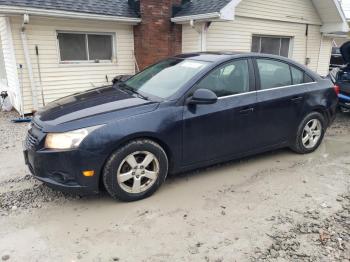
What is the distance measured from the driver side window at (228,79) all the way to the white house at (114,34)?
3985mm

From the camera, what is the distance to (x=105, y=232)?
297cm

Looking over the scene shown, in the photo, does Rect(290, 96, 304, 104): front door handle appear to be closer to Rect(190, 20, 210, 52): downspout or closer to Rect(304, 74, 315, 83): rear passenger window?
Rect(304, 74, 315, 83): rear passenger window

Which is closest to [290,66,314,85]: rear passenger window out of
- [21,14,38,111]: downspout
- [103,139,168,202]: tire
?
[103,139,168,202]: tire

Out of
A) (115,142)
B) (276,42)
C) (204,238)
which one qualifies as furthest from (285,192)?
(276,42)

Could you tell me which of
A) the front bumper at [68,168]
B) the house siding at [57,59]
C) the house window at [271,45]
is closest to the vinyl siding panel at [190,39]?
the house siding at [57,59]

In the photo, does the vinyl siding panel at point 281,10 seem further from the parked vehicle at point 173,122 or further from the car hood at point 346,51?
the parked vehicle at point 173,122

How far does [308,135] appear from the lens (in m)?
4.94

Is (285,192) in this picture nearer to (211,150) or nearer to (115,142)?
(211,150)

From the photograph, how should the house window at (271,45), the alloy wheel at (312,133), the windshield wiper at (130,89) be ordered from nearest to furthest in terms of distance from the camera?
the windshield wiper at (130,89)
the alloy wheel at (312,133)
the house window at (271,45)

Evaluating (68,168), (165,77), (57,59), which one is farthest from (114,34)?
(68,168)

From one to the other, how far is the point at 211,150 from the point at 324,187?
1497 mm

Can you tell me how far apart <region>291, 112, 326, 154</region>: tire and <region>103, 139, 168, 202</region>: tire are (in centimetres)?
236

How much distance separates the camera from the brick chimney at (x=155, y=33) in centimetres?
877

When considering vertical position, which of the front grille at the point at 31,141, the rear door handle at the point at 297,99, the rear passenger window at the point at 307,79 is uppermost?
the rear passenger window at the point at 307,79
